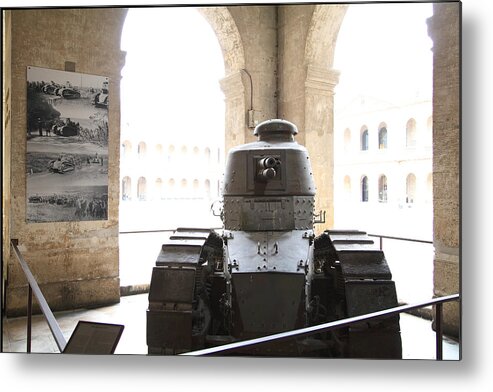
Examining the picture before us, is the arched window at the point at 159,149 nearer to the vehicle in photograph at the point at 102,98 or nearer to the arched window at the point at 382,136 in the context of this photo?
the vehicle in photograph at the point at 102,98

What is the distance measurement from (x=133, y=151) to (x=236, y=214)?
16.3ft

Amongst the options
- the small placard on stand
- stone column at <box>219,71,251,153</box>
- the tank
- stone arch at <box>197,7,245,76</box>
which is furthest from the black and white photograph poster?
stone column at <box>219,71,251,153</box>

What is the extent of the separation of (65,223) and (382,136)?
13.1 ft

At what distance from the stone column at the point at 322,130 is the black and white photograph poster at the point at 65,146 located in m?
3.12

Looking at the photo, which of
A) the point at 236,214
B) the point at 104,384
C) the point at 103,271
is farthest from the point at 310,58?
the point at 104,384

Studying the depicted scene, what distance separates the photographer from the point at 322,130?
254 inches

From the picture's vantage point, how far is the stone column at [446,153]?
3199mm

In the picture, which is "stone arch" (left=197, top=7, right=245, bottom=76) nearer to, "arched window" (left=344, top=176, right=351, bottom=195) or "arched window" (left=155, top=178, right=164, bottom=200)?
"arched window" (left=344, top=176, right=351, bottom=195)

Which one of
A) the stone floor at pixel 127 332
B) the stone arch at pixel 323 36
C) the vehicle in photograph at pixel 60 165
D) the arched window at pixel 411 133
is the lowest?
the stone floor at pixel 127 332

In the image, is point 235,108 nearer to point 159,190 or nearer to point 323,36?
point 323,36

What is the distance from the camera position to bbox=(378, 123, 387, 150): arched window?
511 cm

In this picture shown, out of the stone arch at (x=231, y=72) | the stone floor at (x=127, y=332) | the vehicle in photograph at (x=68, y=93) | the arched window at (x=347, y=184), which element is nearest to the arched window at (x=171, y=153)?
the stone arch at (x=231, y=72)

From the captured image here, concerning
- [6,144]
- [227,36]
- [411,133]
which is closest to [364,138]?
[411,133]

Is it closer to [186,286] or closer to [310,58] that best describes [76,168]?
[186,286]
